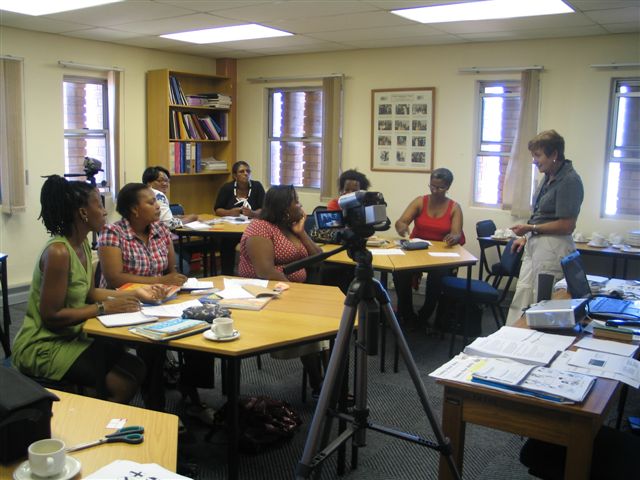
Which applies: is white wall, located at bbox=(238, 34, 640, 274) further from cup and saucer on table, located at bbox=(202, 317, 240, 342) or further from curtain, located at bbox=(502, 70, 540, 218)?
cup and saucer on table, located at bbox=(202, 317, 240, 342)

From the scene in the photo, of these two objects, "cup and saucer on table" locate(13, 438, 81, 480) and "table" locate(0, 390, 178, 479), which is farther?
"table" locate(0, 390, 178, 479)

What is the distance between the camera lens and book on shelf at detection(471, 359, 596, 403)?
5.80ft

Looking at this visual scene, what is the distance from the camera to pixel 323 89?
6.76m

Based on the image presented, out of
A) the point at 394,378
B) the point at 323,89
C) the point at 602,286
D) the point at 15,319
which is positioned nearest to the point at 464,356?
the point at 602,286

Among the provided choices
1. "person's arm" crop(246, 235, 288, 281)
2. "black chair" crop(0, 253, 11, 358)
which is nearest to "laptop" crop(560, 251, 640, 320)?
"person's arm" crop(246, 235, 288, 281)

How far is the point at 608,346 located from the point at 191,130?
5531mm

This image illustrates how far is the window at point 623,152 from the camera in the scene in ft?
17.4

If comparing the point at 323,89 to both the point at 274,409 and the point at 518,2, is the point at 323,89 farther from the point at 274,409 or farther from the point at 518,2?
the point at 274,409

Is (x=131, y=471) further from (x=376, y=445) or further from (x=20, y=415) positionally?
(x=376, y=445)

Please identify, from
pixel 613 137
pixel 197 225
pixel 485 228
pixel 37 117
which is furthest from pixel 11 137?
pixel 613 137

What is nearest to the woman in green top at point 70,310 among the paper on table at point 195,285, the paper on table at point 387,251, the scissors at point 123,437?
the paper on table at point 195,285

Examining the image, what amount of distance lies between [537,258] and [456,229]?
1078 millimetres

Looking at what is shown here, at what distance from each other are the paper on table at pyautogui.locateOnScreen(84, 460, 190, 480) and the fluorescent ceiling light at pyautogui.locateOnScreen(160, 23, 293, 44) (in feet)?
14.7

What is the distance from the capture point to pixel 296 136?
7230mm
